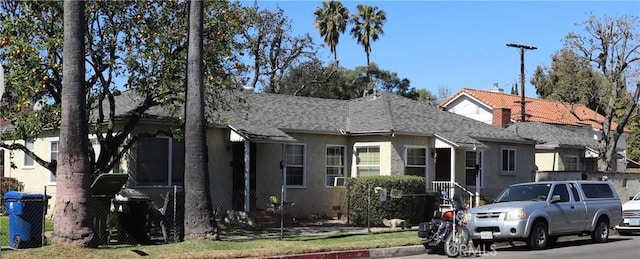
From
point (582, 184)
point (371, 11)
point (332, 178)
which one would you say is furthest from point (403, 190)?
point (371, 11)

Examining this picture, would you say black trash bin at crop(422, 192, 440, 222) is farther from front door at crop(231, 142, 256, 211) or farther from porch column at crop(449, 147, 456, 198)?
front door at crop(231, 142, 256, 211)

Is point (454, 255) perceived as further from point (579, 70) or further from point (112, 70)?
point (579, 70)

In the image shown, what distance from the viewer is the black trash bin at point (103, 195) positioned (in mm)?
15242

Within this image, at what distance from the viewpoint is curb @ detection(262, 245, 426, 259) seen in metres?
14.7

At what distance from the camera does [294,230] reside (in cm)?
2083

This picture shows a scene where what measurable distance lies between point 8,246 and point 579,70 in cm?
2917

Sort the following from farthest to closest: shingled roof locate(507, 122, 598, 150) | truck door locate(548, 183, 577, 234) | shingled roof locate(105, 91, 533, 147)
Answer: shingled roof locate(507, 122, 598, 150) < shingled roof locate(105, 91, 533, 147) < truck door locate(548, 183, 577, 234)

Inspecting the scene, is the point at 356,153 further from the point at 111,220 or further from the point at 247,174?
the point at 111,220

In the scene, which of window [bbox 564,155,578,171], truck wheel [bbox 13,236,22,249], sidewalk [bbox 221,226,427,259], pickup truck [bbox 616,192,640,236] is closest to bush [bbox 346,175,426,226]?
sidewalk [bbox 221,226,427,259]

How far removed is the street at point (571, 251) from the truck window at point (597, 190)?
1.23m

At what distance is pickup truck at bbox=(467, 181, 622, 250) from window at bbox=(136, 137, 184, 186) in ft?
30.5

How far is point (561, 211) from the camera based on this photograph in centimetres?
1738

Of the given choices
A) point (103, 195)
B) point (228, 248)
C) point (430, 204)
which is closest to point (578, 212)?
point (430, 204)

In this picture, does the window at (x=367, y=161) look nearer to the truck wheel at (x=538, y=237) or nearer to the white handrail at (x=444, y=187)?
the white handrail at (x=444, y=187)
